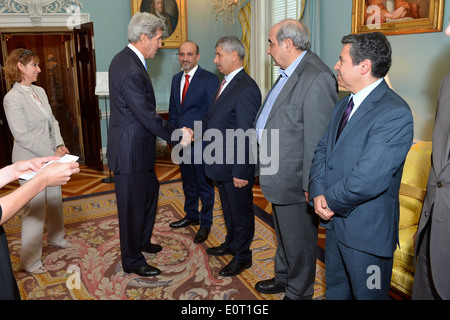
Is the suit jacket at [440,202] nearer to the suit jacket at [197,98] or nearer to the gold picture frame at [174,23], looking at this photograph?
the suit jacket at [197,98]

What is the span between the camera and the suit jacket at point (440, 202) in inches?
68.4

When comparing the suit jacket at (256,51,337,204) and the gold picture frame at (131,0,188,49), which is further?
the gold picture frame at (131,0,188,49)

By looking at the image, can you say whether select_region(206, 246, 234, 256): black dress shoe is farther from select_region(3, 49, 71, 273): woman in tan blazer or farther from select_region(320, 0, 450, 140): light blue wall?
select_region(320, 0, 450, 140): light blue wall

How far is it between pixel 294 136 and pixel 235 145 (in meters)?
0.67

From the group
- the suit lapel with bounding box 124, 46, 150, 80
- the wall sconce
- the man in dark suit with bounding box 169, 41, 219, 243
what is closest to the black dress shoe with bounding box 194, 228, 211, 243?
the man in dark suit with bounding box 169, 41, 219, 243

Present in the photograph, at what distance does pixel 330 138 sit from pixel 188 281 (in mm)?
1759

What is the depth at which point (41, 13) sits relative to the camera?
21.0ft

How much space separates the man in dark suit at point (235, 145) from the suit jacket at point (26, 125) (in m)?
1.49

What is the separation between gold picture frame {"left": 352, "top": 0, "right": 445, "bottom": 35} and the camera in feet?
11.4

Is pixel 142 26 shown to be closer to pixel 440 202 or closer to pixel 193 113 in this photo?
pixel 193 113

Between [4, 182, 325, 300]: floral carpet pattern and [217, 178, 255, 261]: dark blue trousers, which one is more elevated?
[217, 178, 255, 261]: dark blue trousers

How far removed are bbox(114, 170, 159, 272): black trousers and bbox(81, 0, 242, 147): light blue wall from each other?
4.58 m

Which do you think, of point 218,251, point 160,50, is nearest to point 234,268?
point 218,251
